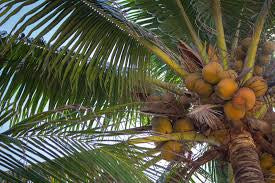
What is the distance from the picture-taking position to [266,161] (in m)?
3.81

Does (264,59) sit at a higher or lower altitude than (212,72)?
higher

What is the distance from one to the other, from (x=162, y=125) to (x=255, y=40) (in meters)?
1.03

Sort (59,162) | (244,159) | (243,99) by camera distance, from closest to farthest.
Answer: (59,162)
(244,159)
(243,99)

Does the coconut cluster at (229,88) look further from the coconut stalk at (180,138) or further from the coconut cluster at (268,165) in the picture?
the coconut cluster at (268,165)

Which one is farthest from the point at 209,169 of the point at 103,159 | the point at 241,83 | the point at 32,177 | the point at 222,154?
the point at 32,177

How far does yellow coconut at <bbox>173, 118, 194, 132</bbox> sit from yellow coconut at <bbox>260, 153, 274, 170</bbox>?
611mm

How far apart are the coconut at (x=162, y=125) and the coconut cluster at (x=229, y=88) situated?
31cm

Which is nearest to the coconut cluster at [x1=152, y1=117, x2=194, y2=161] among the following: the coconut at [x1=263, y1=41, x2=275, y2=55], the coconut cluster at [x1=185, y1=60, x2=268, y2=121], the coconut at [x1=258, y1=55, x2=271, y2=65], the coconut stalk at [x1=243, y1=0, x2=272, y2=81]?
the coconut cluster at [x1=185, y1=60, x2=268, y2=121]

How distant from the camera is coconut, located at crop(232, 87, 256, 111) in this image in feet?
11.5

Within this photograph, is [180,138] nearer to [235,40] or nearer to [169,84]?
[169,84]

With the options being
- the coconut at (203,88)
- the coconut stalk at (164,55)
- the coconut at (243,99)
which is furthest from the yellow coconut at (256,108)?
the coconut stalk at (164,55)

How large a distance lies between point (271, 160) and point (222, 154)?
0.38 m

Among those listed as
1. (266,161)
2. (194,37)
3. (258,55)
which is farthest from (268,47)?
(266,161)

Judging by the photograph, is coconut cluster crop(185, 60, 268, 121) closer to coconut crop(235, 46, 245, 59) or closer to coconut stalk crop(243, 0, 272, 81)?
coconut stalk crop(243, 0, 272, 81)
